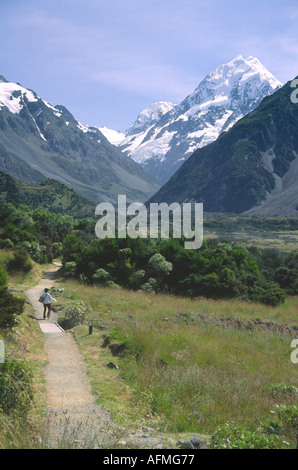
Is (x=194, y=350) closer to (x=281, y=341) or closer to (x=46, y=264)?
(x=281, y=341)

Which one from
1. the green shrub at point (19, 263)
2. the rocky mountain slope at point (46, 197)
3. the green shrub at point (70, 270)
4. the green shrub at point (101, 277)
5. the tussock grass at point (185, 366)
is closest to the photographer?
the tussock grass at point (185, 366)

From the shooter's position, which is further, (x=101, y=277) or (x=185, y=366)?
(x=101, y=277)

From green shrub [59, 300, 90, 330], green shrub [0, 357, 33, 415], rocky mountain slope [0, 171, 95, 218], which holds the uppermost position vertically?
rocky mountain slope [0, 171, 95, 218]

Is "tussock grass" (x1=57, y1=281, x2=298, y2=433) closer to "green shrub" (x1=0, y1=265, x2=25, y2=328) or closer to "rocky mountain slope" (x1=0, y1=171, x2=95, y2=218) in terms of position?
"green shrub" (x1=0, y1=265, x2=25, y2=328)

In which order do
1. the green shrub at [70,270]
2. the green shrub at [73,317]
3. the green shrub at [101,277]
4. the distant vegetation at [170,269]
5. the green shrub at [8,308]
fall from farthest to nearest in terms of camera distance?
the green shrub at [70,270] < the green shrub at [101,277] < the distant vegetation at [170,269] < the green shrub at [73,317] < the green shrub at [8,308]

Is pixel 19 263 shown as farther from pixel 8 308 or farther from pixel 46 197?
pixel 46 197

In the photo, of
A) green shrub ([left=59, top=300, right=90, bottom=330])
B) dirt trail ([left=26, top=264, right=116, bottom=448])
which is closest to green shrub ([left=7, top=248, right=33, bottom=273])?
green shrub ([left=59, top=300, right=90, bottom=330])

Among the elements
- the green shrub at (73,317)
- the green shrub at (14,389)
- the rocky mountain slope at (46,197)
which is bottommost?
the green shrub at (73,317)

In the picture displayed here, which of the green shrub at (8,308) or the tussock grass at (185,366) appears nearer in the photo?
the tussock grass at (185,366)

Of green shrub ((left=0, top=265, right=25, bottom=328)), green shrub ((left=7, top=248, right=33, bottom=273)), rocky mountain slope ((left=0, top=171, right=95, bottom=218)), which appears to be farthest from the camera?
rocky mountain slope ((left=0, top=171, right=95, bottom=218))

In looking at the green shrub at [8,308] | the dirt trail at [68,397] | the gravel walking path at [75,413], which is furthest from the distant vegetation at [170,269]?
the green shrub at [8,308]

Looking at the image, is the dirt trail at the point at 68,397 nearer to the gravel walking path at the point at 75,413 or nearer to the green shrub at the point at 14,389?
the gravel walking path at the point at 75,413

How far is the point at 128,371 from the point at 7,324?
4.45 meters

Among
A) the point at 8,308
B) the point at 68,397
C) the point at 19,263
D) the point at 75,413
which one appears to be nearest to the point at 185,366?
the point at 68,397
